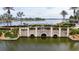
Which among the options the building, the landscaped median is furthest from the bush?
the landscaped median

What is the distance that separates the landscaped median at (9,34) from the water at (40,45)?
0.05 meters

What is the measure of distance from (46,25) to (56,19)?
129 millimetres

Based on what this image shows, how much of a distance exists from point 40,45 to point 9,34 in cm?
37

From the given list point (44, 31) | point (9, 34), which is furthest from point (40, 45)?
point (9, 34)

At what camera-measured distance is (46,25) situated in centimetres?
196

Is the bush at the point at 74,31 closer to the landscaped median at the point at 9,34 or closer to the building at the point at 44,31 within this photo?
the building at the point at 44,31

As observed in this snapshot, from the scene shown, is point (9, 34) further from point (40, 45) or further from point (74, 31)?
point (74, 31)

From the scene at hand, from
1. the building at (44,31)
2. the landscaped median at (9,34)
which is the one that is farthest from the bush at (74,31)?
the landscaped median at (9,34)

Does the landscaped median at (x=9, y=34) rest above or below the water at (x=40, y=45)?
above

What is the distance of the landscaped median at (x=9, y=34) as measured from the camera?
6.48ft
